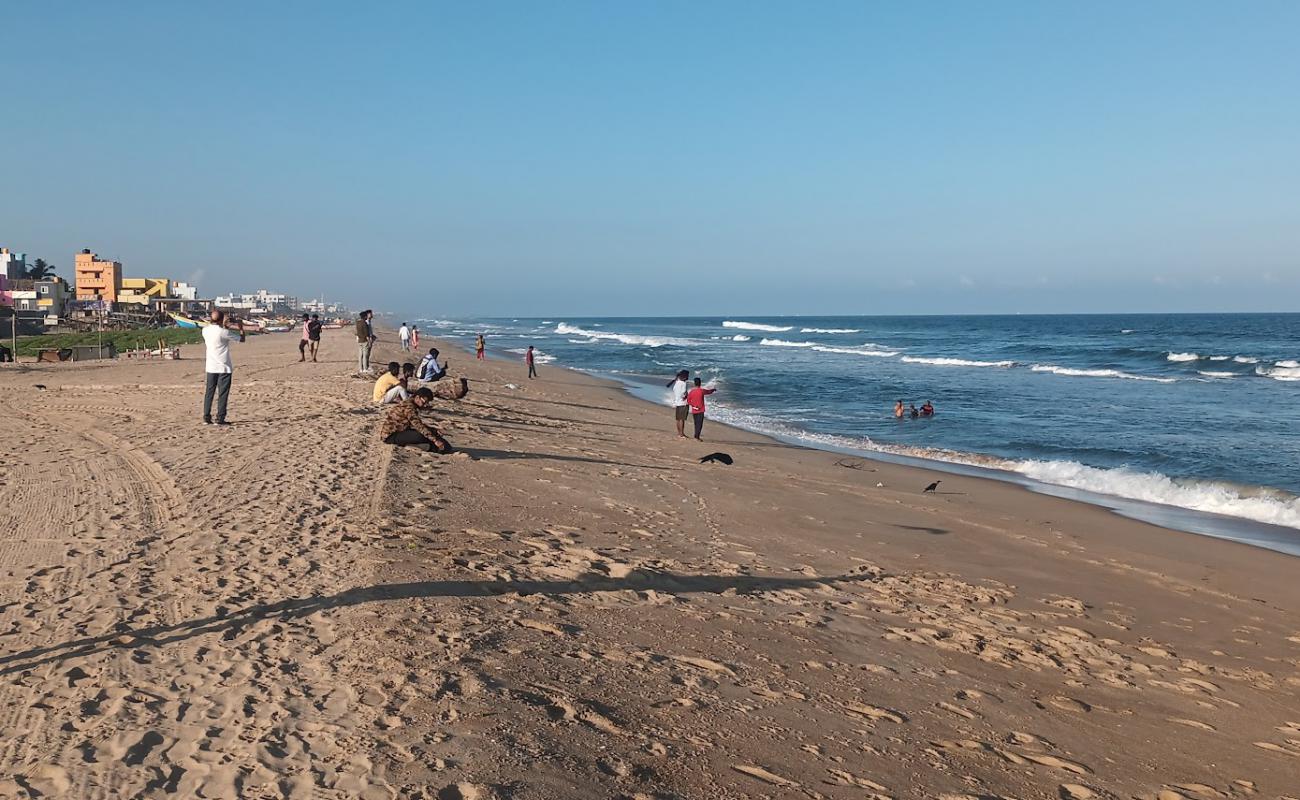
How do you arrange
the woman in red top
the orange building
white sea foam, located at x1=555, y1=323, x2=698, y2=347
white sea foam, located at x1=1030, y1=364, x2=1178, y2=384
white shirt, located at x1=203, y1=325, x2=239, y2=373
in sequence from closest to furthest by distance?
1. white shirt, located at x1=203, y1=325, x2=239, y2=373
2. the woman in red top
3. white sea foam, located at x1=1030, y1=364, x2=1178, y2=384
4. white sea foam, located at x1=555, y1=323, x2=698, y2=347
5. the orange building

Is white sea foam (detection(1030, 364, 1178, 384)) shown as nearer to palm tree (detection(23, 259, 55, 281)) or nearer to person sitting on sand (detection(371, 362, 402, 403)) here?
person sitting on sand (detection(371, 362, 402, 403))

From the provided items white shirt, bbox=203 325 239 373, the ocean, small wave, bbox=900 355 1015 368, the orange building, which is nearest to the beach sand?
white shirt, bbox=203 325 239 373

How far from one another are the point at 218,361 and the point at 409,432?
126 inches

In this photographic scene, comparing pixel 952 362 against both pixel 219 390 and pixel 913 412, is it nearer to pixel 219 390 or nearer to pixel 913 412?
pixel 913 412

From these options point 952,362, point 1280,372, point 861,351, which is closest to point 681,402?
point 952,362

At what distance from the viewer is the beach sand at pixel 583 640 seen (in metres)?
3.92

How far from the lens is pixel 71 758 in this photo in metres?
3.62

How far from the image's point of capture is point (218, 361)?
40.8 ft

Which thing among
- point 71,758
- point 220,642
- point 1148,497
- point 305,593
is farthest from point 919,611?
point 1148,497

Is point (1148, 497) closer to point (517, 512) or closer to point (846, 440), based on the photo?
point (846, 440)

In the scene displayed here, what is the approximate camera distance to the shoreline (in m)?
11.4

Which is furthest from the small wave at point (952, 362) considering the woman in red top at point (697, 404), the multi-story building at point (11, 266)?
the multi-story building at point (11, 266)

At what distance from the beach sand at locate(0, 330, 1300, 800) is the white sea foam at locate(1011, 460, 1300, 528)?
2658mm

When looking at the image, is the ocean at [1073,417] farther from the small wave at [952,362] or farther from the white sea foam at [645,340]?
the white sea foam at [645,340]
